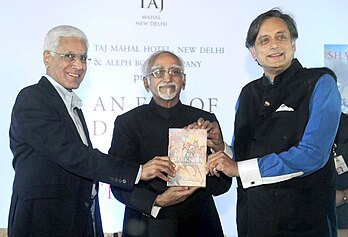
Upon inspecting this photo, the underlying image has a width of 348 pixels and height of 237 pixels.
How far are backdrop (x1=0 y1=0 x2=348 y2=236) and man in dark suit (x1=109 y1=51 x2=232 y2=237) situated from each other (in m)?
0.90

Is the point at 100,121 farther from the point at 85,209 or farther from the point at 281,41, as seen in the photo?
the point at 281,41

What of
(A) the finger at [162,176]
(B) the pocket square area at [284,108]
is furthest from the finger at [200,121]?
(B) the pocket square area at [284,108]

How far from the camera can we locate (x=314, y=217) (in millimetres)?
2145

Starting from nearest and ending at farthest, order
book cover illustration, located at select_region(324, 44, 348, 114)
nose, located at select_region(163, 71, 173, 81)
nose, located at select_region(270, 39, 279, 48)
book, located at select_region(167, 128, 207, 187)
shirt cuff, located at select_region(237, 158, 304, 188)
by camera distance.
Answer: shirt cuff, located at select_region(237, 158, 304, 188), nose, located at select_region(270, 39, 279, 48), book, located at select_region(167, 128, 207, 187), nose, located at select_region(163, 71, 173, 81), book cover illustration, located at select_region(324, 44, 348, 114)

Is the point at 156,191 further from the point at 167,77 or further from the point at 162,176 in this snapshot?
the point at 167,77

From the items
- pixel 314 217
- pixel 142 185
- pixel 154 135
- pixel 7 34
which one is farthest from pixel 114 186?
pixel 7 34

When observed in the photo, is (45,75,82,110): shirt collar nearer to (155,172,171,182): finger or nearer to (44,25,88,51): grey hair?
(44,25,88,51): grey hair

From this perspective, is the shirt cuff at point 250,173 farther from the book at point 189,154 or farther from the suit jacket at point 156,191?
the suit jacket at point 156,191

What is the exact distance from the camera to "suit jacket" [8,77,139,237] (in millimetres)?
2207

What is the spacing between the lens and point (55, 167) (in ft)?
7.39

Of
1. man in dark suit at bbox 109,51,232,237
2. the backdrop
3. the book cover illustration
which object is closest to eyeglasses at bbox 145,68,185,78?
man in dark suit at bbox 109,51,232,237

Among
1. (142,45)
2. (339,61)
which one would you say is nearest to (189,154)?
(142,45)

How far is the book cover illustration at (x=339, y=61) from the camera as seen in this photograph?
3.57 m

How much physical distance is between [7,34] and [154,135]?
1459mm
